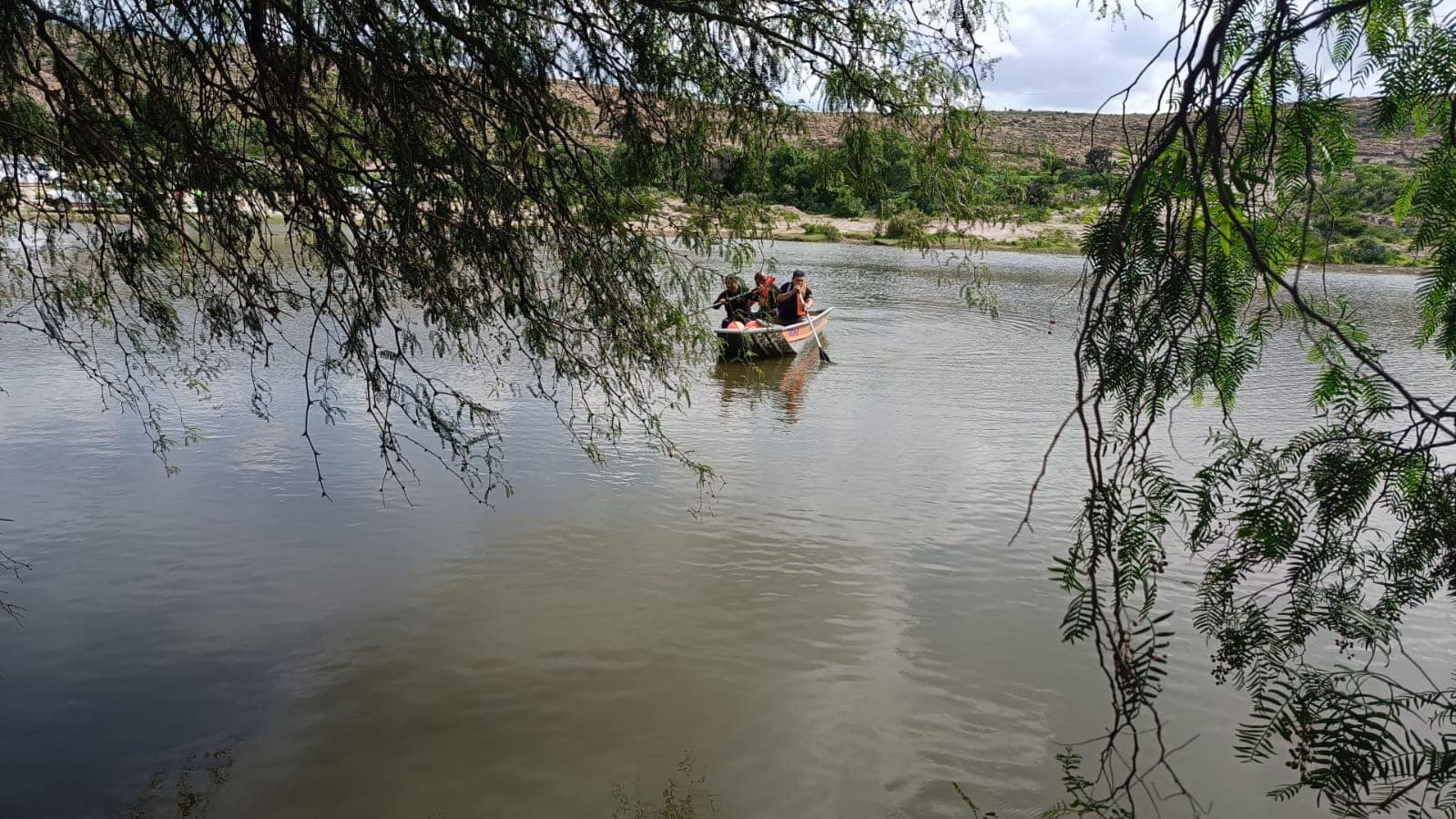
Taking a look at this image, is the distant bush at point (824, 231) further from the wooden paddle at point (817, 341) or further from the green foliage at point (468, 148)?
the green foliage at point (468, 148)

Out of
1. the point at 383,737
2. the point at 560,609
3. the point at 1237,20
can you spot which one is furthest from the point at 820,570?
the point at 1237,20

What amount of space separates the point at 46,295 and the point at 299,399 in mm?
5622

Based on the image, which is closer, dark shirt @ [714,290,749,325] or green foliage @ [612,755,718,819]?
green foliage @ [612,755,718,819]

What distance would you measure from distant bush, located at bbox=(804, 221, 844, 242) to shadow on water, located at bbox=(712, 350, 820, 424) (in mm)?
21608

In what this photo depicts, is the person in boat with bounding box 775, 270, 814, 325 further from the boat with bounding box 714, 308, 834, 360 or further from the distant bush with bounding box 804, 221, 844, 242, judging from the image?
the distant bush with bounding box 804, 221, 844, 242

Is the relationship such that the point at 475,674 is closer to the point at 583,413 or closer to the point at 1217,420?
the point at 583,413

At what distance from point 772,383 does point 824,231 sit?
79.9ft

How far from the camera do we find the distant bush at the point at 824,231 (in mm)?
35625

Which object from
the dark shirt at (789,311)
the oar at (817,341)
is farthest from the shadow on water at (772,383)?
the dark shirt at (789,311)

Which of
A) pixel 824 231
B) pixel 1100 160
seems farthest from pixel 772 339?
pixel 824 231

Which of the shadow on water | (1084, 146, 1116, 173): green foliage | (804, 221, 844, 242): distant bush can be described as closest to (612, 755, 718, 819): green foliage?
(1084, 146, 1116, 173): green foliage

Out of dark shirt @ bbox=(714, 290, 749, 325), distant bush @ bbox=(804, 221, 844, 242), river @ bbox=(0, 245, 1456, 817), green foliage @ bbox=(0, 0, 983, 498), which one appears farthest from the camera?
distant bush @ bbox=(804, 221, 844, 242)

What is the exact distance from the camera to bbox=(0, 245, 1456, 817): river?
14.2 feet

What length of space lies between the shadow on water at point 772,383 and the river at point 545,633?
6.59ft
